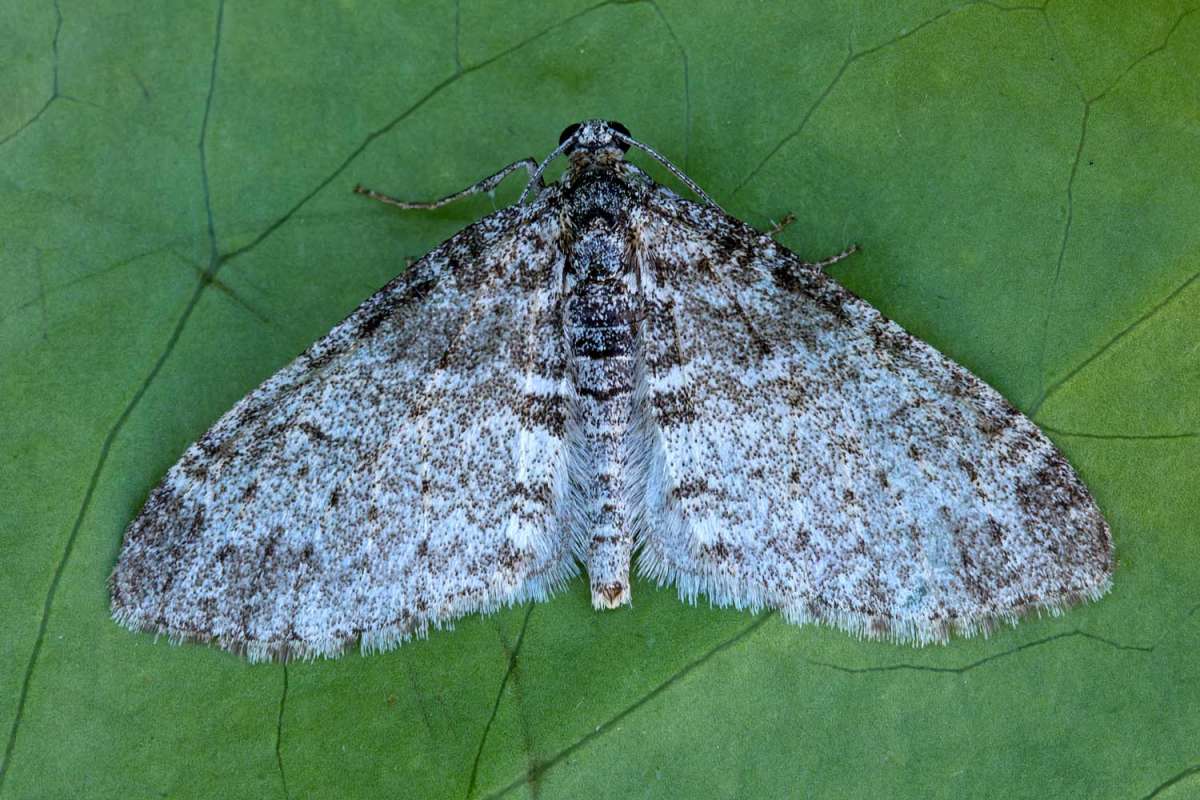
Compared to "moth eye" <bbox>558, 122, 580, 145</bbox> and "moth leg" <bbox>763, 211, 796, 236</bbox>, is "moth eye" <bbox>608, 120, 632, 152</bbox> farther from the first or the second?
"moth leg" <bbox>763, 211, 796, 236</bbox>

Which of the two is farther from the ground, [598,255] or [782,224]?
[782,224]

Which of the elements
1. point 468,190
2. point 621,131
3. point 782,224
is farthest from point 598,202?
point 782,224

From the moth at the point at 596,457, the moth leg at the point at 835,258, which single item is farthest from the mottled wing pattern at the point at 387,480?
the moth leg at the point at 835,258

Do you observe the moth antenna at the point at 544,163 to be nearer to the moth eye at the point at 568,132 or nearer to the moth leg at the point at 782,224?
the moth eye at the point at 568,132

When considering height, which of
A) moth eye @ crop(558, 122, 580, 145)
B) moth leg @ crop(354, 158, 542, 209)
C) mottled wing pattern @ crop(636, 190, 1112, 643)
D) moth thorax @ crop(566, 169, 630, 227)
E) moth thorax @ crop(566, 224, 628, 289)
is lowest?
mottled wing pattern @ crop(636, 190, 1112, 643)

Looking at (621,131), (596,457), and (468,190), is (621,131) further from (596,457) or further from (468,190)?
(596,457)

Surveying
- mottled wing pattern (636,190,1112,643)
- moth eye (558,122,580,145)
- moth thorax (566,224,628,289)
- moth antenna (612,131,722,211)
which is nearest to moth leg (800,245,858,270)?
mottled wing pattern (636,190,1112,643)

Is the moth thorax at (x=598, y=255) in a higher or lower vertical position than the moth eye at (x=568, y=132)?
lower
